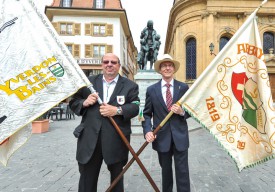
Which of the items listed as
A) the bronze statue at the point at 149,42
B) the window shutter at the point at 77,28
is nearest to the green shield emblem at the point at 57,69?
the bronze statue at the point at 149,42

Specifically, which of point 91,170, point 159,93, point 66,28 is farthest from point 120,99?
point 66,28

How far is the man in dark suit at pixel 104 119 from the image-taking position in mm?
2520

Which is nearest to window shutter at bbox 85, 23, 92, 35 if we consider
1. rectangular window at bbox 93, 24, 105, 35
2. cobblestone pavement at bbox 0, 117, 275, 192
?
rectangular window at bbox 93, 24, 105, 35

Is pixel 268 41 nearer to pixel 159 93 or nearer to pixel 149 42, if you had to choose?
pixel 149 42

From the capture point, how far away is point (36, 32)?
8.09ft

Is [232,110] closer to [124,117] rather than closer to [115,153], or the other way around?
[124,117]

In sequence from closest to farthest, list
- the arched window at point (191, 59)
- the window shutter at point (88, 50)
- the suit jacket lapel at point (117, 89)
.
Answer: the suit jacket lapel at point (117, 89) < the arched window at point (191, 59) < the window shutter at point (88, 50)

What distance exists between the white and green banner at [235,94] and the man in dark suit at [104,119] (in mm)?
763

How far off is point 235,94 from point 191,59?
86.6ft

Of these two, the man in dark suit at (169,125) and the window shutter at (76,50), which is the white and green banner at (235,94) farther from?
the window shutter at (76,50)

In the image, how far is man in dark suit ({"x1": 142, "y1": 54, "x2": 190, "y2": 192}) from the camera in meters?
2.85

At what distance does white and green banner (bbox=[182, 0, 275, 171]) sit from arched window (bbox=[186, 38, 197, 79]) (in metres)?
25.7

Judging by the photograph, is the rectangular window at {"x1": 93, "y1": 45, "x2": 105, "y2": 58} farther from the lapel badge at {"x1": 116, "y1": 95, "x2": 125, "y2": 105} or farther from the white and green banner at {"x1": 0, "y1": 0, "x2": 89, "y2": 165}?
the lapel badge at {"x1": 116, "y1": 95, "x2": 125, "y2": 105}

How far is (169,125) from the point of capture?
289cm
